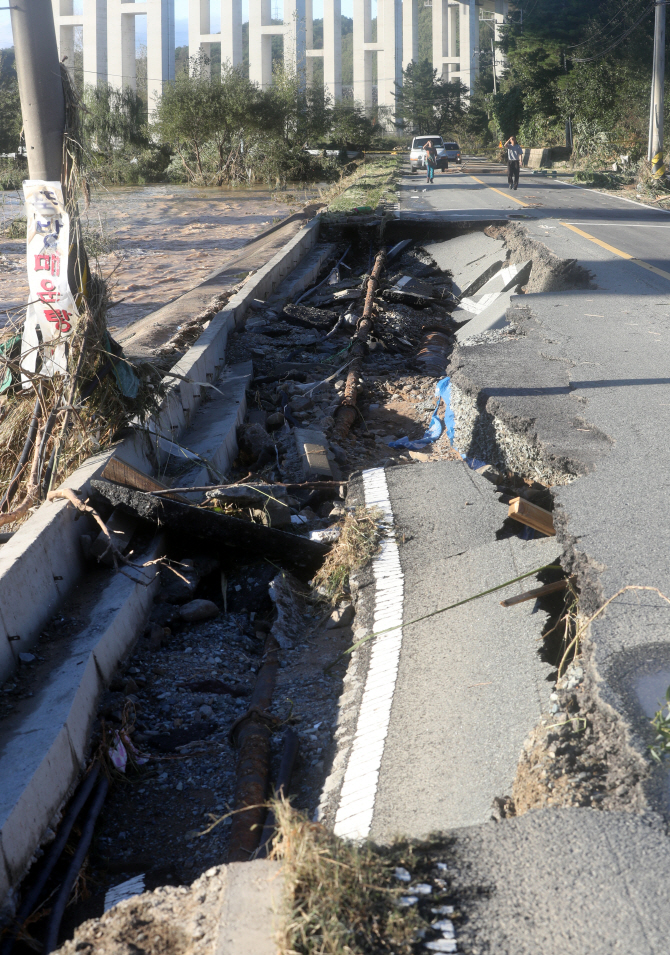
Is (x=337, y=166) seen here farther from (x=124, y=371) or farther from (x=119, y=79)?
(x=124, y=371)

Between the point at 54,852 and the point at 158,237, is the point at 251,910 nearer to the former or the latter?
the point at 54,852

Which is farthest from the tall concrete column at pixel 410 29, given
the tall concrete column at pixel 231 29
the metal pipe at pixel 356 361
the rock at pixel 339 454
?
the rock at pixel 339 454

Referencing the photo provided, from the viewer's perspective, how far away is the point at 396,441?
24.5ft

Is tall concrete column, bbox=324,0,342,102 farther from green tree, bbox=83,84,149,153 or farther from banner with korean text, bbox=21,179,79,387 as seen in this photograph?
banner with korean text, bbox=21,179,79,387

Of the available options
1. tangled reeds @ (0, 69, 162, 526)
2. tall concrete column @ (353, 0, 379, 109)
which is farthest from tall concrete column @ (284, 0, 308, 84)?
tangled reeds @ (0, 69, 162, 526)

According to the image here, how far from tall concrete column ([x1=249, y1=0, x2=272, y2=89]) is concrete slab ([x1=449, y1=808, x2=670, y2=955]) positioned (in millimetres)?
71086

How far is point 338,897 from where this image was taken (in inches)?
76.2

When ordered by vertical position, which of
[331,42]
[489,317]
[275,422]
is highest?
[331,42]

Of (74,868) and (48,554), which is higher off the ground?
(48,554)

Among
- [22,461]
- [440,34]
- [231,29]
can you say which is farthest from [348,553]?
[440,34]

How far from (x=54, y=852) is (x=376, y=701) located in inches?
56.9

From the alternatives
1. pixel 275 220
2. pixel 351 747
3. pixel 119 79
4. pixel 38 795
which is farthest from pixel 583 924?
pixel 119 79

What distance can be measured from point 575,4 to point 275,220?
37.7 meters

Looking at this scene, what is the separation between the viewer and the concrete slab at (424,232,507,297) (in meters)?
12.9
